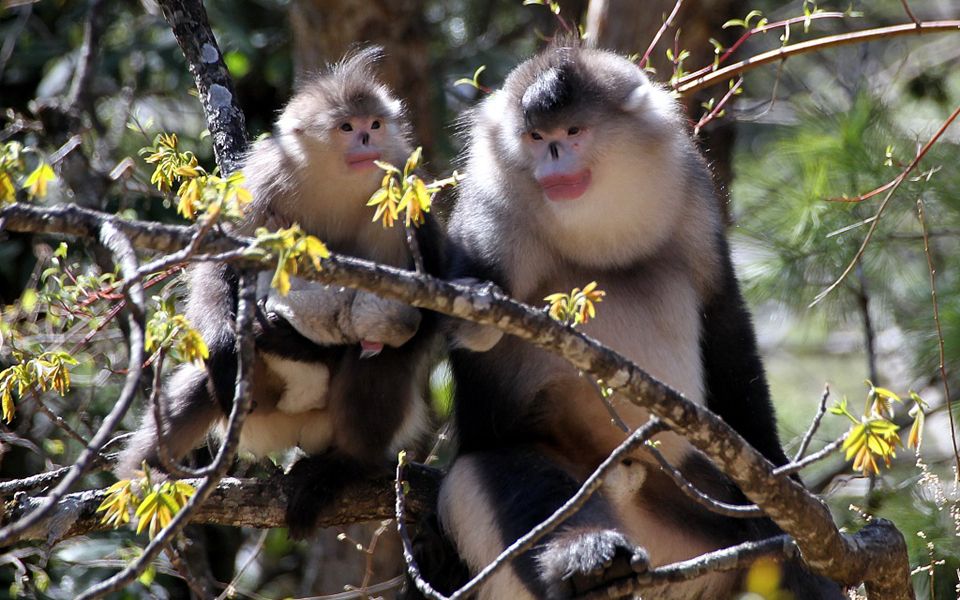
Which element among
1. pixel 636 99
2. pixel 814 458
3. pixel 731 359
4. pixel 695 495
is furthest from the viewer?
pixel 731 359

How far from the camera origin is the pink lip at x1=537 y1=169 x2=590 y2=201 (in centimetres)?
309

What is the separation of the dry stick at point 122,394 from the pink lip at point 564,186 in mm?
1388

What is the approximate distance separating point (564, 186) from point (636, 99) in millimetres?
389

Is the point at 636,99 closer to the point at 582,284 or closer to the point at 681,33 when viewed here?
the point at 582,284

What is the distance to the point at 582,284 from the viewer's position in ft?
10.8

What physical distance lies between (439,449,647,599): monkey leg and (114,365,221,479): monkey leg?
0.79m

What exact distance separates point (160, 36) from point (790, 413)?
14.7 ft

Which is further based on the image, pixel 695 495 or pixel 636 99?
pixel 636 99

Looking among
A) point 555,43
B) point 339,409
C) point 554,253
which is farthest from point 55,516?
point 555,43

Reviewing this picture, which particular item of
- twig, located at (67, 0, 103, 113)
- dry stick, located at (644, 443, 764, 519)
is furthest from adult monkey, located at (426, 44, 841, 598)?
twig, located at (67, 0, 103, 113)

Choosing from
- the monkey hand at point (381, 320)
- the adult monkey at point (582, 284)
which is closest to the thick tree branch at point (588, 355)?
the adult monkey at point (582, 284)

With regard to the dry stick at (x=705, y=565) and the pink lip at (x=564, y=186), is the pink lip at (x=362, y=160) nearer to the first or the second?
the pink lip at (x=564, y=186)

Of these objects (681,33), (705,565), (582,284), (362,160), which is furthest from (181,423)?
(681,33)

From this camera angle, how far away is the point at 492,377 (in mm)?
3357
